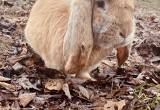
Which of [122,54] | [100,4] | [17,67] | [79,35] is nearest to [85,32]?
Result: [79,35]

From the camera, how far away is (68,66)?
4.93m

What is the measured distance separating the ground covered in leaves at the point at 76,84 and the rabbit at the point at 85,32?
19 centimetres

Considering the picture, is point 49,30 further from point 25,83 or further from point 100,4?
point 100,4

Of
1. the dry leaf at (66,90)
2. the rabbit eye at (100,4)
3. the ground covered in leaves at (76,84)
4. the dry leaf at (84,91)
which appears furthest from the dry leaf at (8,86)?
the rabbit eye at (100,4)

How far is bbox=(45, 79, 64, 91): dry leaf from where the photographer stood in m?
4.95

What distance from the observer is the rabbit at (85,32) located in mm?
4758

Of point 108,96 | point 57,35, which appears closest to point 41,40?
point 57,35

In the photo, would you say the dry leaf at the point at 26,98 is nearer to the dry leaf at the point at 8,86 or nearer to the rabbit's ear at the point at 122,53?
the dry leaf at the point at 8,86

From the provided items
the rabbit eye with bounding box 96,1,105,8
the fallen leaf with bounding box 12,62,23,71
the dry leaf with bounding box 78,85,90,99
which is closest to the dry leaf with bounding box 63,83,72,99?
the dry leaf with bounding box 78,85,90,99

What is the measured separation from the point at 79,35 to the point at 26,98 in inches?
29.9

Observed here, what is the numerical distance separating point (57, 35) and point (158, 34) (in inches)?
124

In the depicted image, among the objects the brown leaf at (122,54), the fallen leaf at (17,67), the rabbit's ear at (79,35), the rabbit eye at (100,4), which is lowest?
the fallen leaf at (17,67)

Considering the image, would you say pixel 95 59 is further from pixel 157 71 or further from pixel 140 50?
pixel 140 50

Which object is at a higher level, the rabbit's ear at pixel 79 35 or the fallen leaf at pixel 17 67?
the rabbit's ear at pixel 79 35
